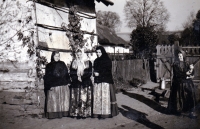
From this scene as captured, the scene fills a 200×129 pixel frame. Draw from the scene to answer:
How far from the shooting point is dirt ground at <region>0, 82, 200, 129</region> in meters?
5.38

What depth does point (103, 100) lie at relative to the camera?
5875 millimetres

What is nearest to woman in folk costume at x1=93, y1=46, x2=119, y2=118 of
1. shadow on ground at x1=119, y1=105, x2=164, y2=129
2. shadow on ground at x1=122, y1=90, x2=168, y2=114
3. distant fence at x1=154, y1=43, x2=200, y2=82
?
shadow on ground at x1=119, y1=105, x2=164, y2=129

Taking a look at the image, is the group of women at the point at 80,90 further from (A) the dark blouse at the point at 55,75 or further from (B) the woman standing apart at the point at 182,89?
(B) the woman standing apart at the point at 182,89

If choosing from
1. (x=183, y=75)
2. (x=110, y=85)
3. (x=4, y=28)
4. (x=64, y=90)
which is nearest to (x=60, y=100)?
(x=64, y=90)

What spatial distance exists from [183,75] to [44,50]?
15.8ft

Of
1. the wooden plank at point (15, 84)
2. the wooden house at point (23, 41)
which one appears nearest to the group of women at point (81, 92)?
the wooden plank at point (15, 84)

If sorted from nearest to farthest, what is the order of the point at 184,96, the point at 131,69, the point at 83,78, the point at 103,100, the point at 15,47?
the point at 103,100
the point at 83,78
the point at 184,96
the point at 15,47
the point at 131,69

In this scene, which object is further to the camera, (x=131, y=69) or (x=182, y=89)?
(x=131, y=69)

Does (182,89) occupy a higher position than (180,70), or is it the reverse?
(180,70)

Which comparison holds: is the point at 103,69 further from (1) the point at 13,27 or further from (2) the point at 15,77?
(1) the point at 13,27

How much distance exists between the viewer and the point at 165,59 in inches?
508

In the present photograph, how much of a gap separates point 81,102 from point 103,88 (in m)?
0.75

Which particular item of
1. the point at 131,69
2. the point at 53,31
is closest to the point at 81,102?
the point at 53,31

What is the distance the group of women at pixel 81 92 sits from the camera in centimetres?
589
